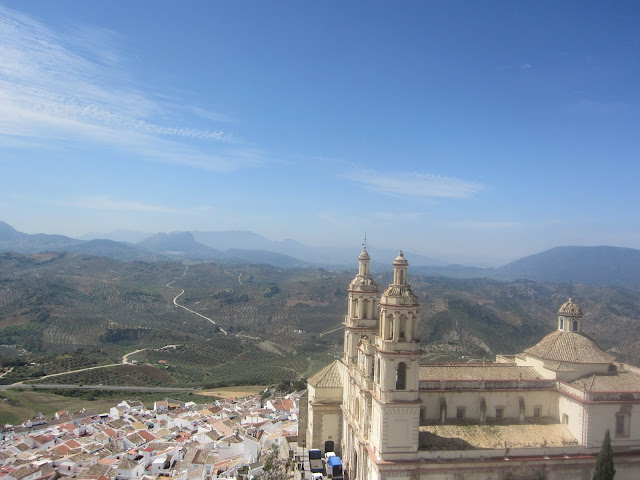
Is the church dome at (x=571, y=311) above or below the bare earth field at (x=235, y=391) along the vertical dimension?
above

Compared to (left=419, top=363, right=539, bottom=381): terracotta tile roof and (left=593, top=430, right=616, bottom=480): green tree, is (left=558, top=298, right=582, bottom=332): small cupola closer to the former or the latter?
(left=419, top=363, right=539, bottom=381): terracotta tile roof

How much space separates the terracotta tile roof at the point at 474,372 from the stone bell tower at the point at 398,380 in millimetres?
3339

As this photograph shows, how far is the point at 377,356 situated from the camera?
2134 centimetres

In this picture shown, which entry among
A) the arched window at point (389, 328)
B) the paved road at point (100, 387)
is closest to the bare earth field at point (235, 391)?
the paved road at point (100, 387)

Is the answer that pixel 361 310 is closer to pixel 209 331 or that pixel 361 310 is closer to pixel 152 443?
pixel 152 443

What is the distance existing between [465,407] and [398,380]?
5.04m

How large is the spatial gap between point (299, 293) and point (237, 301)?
68.6 feet

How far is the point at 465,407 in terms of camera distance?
78.4 feet

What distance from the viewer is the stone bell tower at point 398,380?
67.6 ft

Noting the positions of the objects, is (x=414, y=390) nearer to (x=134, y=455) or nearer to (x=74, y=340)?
(x=134, y=455)

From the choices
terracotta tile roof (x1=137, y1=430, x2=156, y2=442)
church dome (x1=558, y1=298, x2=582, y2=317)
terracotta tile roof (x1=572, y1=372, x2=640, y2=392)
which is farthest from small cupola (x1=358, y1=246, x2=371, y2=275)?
terracotta tile roof (x1=137, y1=430, x2=156, y2=442)

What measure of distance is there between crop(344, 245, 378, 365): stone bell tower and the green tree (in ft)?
37.5

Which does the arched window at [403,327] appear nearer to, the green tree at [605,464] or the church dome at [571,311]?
the green tree at [605,464]

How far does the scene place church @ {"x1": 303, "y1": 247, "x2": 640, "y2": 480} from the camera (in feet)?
68.1
